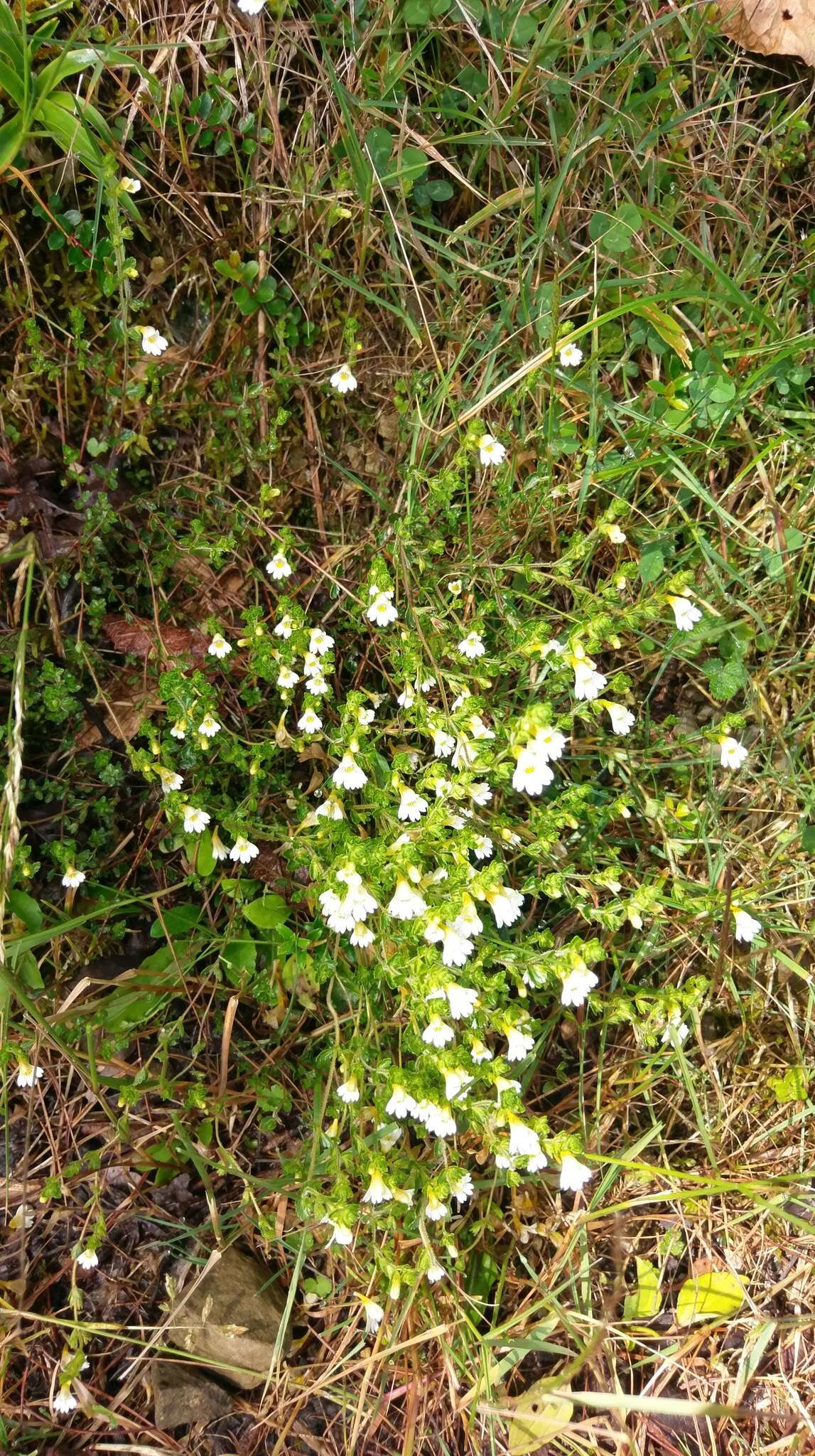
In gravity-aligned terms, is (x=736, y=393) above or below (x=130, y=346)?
above

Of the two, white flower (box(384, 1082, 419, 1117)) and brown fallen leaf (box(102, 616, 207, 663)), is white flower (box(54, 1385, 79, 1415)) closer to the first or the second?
white flower (box(384, 1082, 419, 1117))

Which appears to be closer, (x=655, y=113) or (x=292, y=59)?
(x=292, y=59)

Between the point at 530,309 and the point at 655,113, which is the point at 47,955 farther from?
the point at 655,113

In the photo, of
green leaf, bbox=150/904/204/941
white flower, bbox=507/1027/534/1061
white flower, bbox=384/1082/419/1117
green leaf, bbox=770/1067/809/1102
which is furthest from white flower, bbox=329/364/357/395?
green leaf, bbox=770/1067/809/1102

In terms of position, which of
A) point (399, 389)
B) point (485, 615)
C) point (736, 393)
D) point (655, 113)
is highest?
point (655, 113)

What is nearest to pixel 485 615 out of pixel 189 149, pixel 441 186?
pixel 441 186

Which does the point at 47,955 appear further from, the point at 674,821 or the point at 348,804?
the point at 674,821
